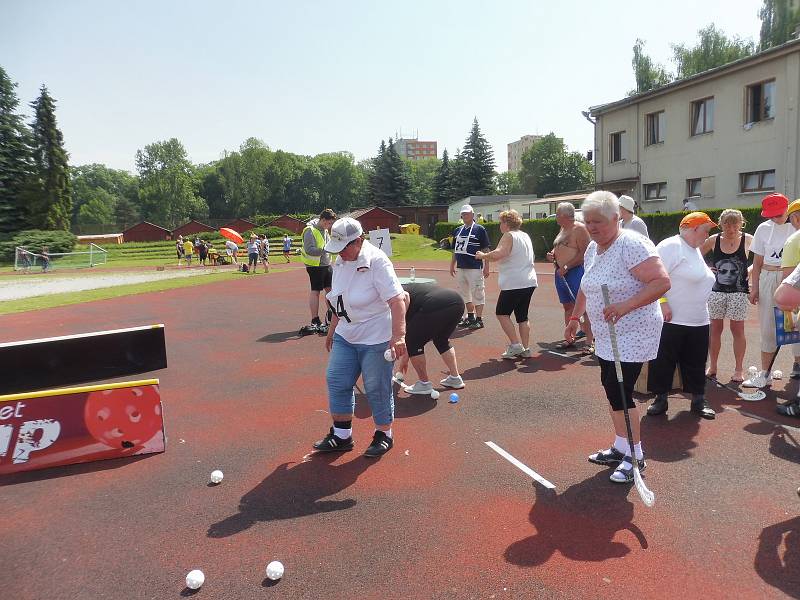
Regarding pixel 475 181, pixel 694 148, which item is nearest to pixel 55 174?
Result: pixel 475 181

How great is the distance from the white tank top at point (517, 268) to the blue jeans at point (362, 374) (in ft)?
10.8

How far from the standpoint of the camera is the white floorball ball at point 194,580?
9.59 ft

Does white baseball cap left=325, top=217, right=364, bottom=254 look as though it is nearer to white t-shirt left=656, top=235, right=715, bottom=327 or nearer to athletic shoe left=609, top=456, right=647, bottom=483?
athletic shoe left=609, top=456, right=647, bottom=483

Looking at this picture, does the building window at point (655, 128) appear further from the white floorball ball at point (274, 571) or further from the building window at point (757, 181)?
the white floorball ball at point (274, 571)

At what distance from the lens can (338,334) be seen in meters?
4.54

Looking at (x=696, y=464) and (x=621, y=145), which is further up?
(x=621, y=145)

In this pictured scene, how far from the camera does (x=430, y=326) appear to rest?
5.72 metres

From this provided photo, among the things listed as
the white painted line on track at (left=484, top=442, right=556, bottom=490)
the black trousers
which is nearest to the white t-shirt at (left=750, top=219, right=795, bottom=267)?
the black trousers

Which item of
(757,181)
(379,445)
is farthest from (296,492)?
(757,181)

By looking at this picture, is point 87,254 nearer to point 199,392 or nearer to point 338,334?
point 199,392

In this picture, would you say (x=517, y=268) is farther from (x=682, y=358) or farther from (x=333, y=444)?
(x=333, y=444)

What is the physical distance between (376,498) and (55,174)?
61.6 metres

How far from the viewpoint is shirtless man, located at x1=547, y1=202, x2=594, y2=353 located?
7.01 metres

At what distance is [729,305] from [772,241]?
79 cm
